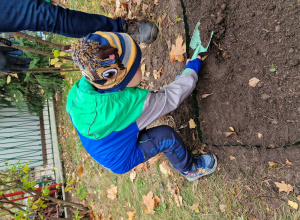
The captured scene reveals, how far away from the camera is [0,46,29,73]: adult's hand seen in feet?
7.96

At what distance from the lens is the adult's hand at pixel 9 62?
2428 mm

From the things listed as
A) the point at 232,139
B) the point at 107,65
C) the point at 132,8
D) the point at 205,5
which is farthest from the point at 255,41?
the point at 132,8

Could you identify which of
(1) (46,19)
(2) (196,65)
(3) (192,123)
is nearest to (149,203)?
(3) (192,123)

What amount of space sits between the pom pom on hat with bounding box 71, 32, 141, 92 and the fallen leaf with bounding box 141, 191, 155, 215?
2063mm

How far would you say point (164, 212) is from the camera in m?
3.13

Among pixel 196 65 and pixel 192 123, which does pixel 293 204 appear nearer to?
pixel 192 123

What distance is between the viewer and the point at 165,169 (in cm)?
315

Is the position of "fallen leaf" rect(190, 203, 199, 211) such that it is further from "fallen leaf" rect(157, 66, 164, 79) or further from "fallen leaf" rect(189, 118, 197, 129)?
"fallen leaf" rect(157, 66, 164, 79)

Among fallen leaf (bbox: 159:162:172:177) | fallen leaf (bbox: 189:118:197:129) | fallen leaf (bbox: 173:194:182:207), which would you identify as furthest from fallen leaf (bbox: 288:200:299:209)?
fallen leaf (bbox: 159:162:172:177)

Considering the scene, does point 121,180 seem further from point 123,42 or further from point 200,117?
point 123,42

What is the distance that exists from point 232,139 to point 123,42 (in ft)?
4.52

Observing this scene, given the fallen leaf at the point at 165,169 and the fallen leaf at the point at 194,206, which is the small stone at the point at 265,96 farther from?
the fallen leaf at the point at 165,169

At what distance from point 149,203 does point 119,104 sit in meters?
2.07

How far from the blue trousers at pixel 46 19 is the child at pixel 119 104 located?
75cm
